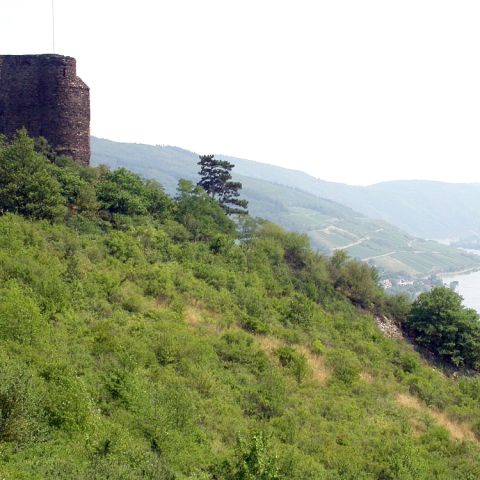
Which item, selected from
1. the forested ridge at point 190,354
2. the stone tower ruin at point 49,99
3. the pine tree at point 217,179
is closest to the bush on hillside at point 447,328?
the forested ridge at point 190,354

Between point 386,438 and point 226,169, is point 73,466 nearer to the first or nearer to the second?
point 386,438

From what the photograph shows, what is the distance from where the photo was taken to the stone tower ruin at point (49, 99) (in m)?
27.1

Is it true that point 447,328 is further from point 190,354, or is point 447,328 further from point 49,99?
point 49,99

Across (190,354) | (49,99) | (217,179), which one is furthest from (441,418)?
(217,179)

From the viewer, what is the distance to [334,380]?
18094 mm

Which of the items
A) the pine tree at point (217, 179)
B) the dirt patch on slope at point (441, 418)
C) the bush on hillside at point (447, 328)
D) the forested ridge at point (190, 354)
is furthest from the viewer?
the pine tree at point (217, 179)

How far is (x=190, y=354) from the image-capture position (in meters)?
15.0

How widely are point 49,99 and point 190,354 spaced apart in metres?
18.1

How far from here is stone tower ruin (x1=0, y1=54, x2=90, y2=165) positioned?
27.1 metres

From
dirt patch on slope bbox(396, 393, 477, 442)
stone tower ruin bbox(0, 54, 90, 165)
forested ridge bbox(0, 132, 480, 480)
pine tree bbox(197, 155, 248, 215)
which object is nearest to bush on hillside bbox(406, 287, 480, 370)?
forested ridge bbox(0, 132, 480, 480)

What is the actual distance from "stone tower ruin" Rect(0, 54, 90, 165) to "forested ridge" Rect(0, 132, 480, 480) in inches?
66.7

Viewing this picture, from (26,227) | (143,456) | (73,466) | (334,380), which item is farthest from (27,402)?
(334,380)

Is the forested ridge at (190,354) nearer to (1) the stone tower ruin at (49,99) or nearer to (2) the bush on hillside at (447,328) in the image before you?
(2) the bush on hillside at (447,328)

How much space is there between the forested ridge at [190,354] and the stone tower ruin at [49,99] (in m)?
1.69
